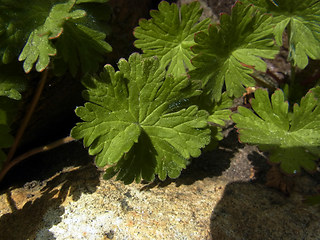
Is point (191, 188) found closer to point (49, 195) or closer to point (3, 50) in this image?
point (49, 195)

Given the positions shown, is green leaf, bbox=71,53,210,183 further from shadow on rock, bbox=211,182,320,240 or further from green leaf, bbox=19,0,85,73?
shadow on rock, bbox=211,182,320,240

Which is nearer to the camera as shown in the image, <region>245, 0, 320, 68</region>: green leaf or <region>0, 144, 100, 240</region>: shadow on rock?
<region>0, 144, 100, 240</region>: shadow on rock

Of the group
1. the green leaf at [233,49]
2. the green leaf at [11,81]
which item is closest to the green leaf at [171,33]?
the green leaf at [233,49]

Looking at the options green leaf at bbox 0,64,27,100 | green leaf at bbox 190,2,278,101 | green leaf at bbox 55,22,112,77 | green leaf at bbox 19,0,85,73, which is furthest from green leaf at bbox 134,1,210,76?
green leaf at bbox 0,64,27,100

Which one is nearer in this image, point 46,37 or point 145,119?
point 46,37

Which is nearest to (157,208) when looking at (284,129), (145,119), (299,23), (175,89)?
(145,119)

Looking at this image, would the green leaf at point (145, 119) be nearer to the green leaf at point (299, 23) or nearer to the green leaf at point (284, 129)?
the green leaf at point (284, 129)

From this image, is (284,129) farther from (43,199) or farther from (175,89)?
(43,199)
